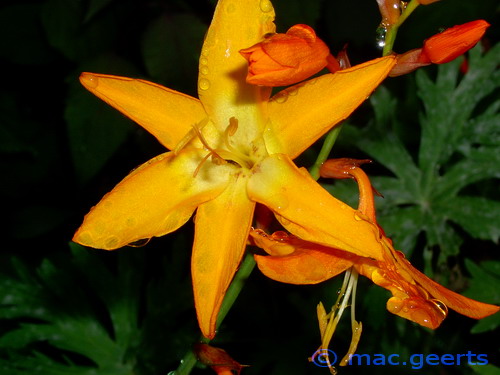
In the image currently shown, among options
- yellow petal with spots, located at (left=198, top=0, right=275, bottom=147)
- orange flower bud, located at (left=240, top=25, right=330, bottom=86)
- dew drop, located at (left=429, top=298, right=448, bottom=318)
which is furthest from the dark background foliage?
orange flower bud, located at (left=240, top=25, right=330, bottom=86)

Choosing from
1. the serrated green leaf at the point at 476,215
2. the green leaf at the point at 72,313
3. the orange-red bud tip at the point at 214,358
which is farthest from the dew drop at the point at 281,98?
the serrated green leaf at the point at 476,215

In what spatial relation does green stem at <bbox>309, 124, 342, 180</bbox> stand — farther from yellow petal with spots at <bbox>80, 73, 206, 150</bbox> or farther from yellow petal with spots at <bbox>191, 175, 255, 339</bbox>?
yellow petal with spots at <bbox>80, 73, 206, 150</bbox>

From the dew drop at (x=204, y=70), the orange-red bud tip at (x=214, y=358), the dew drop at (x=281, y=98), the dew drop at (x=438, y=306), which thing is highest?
the dew drop at (x=204, y=70)

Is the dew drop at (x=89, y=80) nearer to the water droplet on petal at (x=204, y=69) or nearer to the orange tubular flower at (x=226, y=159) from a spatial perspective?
the orange tubular flower at (x=226, y=159)

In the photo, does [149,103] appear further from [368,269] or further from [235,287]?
[368,269]

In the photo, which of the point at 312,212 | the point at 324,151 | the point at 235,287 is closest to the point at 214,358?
the point at 235,287

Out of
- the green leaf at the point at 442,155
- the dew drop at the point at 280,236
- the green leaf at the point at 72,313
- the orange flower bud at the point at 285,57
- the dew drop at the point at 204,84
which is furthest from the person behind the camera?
the green leaf at the point at 442,155
